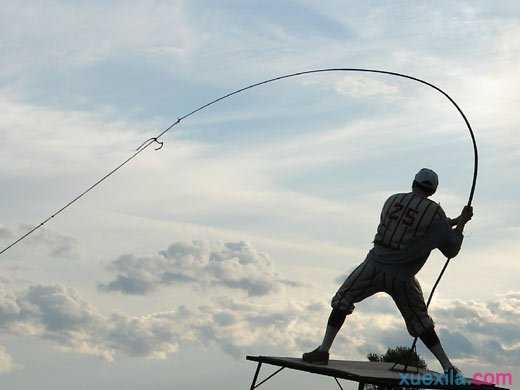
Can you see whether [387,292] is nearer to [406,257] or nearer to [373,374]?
[406,257]

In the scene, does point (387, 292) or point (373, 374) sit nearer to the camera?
point (373, 374)

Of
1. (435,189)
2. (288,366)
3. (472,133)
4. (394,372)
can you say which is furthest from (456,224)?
(288,366)

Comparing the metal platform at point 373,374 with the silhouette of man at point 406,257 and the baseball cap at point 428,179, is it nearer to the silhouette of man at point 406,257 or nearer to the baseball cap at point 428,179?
the silhouette of man at point 406,257

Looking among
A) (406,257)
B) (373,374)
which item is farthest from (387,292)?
(373,374)

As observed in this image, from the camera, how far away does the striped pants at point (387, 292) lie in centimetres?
1237

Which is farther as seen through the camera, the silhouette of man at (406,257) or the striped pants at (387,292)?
the striped pants at (387,292)

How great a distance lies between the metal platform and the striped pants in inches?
25.7

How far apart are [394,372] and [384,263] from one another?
165cm

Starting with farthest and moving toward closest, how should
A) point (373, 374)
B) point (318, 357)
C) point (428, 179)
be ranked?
point (318, 357), point (428, 179), point (373, 374)

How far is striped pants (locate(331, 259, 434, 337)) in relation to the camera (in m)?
12.4

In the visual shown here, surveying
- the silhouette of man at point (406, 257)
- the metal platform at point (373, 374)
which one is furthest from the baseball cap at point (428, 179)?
the metal platform at point (373, 374)

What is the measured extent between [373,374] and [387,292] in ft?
4.20

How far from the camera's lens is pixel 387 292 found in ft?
41.1

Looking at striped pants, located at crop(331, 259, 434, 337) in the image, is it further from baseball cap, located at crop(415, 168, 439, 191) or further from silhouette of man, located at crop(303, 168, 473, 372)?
baseball cap, located at crop(415, 168, 439, 191)
